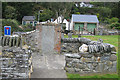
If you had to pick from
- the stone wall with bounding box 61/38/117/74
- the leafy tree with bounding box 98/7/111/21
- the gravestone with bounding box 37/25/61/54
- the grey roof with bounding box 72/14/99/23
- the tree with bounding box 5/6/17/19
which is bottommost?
the stone wall with bounding box 61/38/117/74

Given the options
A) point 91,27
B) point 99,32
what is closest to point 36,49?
point 99,32

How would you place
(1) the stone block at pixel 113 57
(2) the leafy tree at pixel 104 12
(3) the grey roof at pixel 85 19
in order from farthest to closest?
1. (2) the leafy tree at pixel 104 12
2. (3) the grey roof at pixel 85 19
3. (1) the stone block at pixel 113 57

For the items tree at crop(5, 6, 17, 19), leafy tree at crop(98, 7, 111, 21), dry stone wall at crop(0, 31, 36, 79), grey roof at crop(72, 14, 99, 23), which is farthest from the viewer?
leafy tree at crop(98, 7, 111, 21)

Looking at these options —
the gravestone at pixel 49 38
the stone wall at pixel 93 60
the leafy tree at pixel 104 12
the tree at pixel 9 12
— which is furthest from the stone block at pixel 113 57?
the leafy tree at pixel 104 12

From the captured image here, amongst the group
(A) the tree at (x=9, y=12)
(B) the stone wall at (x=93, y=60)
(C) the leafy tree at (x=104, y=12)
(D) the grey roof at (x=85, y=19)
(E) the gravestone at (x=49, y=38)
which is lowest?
(B) the stone wall at (x=93, y=60)

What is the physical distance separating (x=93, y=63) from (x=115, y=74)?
1106 mm

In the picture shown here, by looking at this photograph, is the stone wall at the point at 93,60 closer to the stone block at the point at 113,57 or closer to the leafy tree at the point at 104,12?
the stone block at the point at 113,57

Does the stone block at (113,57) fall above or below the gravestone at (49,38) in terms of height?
below

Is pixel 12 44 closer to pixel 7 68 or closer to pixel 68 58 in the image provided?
pixel 7 68

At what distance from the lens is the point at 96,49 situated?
6527 mm

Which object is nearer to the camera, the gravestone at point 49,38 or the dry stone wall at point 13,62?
the dry stone wall at point 13,62

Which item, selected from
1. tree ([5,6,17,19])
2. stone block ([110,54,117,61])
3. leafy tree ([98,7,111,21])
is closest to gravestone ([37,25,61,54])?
stone block ([110,54,117,61])

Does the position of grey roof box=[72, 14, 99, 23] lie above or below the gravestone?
above

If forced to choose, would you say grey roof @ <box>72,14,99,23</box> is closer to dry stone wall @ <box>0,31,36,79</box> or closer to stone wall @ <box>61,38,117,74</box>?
stone wall @ <box>61,38,117,74</box>
